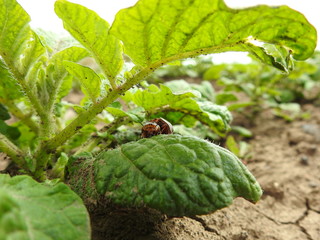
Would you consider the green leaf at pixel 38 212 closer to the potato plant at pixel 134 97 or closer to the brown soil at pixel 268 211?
the potato plant at pixel 134 97

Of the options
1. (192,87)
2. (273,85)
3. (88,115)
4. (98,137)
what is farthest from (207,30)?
(273,85)

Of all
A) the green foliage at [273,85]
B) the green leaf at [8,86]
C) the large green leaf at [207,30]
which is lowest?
the green foliage at [273,85]

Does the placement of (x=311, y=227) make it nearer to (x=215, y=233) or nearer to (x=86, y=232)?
(x=215, y=233)

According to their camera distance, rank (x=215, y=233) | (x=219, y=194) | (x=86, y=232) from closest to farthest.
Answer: (x=86, y=232) < (x=219, y=194) < (x=215, y=233)

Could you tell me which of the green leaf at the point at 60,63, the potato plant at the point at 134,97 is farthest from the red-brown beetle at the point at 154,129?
the green leaf at the point at 60,63

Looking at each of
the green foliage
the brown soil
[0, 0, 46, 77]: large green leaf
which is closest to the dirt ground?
the brown soil

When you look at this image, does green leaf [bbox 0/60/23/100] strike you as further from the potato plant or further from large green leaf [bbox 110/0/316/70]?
large green leaf [bbox 110/0/316/70]

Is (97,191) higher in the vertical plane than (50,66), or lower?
lower

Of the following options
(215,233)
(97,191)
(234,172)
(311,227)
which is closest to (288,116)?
(311,227)
